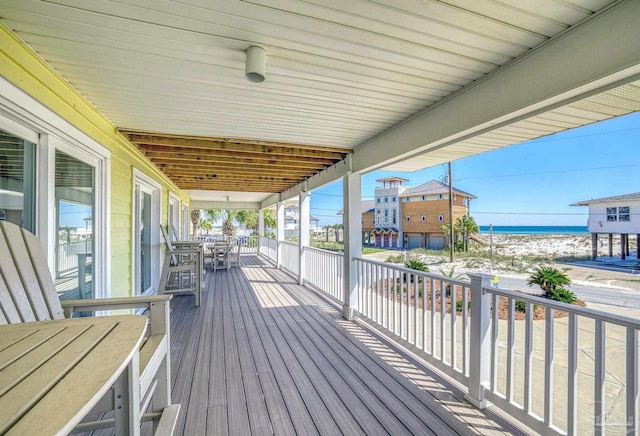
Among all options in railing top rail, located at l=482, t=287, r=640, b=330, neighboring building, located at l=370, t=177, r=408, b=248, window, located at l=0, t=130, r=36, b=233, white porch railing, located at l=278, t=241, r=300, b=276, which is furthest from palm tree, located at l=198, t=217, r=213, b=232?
railing top rail, located at l=482, t=287, r=640, b=330

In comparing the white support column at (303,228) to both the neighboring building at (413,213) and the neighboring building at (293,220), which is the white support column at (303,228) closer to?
the neighboring building at (293,220)

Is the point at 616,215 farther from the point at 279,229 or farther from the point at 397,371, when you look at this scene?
the point at 397,371

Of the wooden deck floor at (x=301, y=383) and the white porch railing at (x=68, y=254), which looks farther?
the white porch railing at (x=68, y=254)

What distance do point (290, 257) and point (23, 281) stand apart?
623cm

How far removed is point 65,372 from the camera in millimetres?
833

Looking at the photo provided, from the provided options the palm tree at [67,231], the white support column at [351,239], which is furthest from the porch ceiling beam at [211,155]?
the palm tree at [67,231]

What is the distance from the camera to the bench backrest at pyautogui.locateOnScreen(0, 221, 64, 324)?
4.45 feet

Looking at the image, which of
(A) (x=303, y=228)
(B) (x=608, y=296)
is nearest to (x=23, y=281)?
(A) (x=303, y=228)

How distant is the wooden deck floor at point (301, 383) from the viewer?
183cm

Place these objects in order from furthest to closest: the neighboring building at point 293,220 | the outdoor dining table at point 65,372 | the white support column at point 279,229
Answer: the neighboring building at point 293,220
the white support column at point 279,229
the outdoor dining table at point 65,372

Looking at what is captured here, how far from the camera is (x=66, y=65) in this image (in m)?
1.83

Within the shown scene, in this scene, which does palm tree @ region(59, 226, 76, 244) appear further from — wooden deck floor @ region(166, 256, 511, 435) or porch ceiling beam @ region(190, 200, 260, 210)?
porch ceiling beam @ region(190, 200, 260, 210)

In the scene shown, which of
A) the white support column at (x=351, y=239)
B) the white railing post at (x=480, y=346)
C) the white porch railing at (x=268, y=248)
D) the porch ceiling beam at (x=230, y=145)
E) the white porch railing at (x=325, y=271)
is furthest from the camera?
the white porch railing at (x=268, y=248)

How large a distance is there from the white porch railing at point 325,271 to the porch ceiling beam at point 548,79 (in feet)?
8.96
